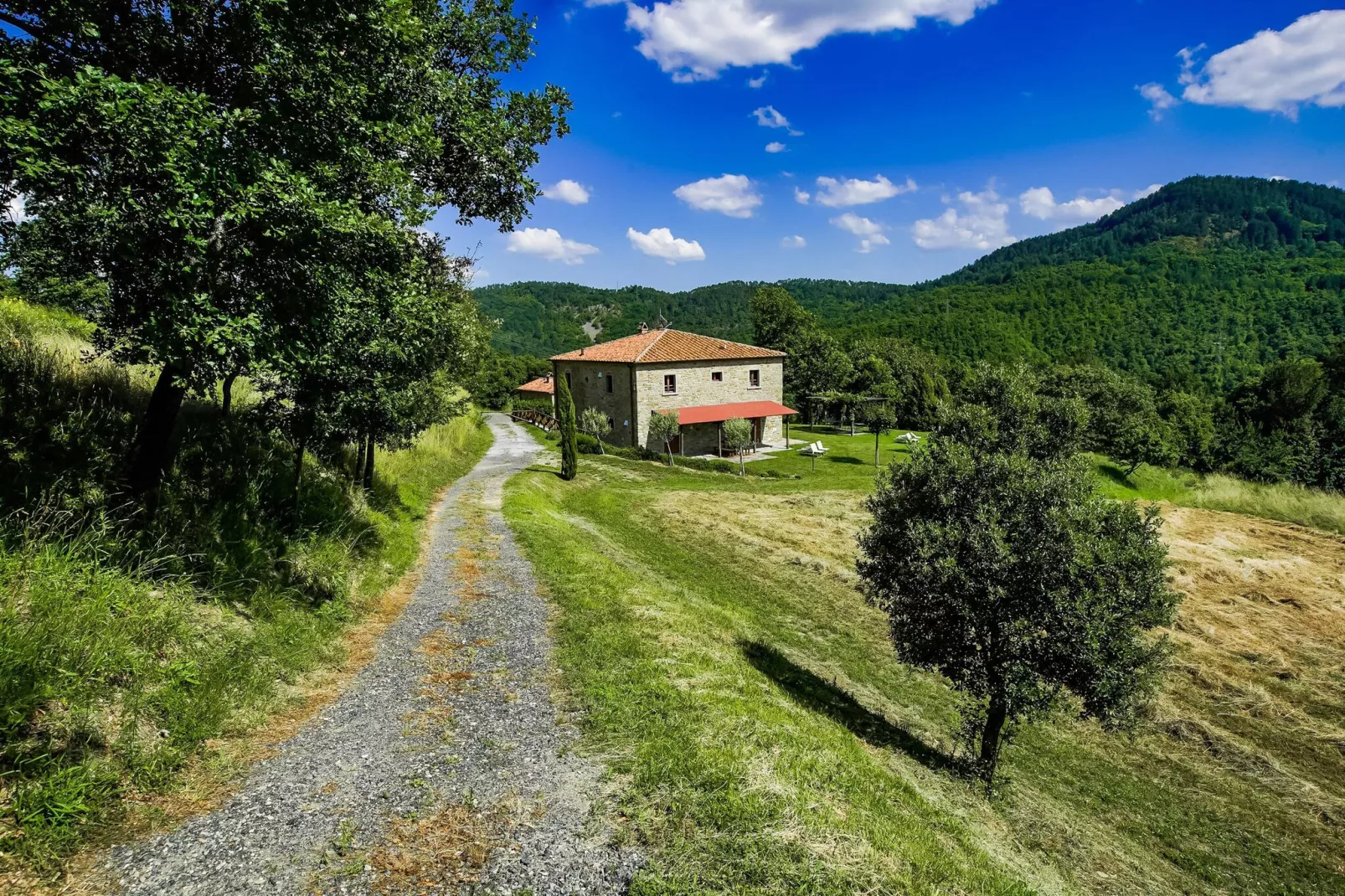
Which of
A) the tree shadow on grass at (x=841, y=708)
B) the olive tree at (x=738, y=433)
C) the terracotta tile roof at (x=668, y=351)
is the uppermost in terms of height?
the terracotta tile roof at (x=668, y=351)

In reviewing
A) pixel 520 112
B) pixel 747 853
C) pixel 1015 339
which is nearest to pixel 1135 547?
pixel 747 853

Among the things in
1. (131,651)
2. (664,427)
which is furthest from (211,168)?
(664,427)

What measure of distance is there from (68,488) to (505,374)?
80142mm

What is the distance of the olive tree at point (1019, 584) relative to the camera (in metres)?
8.07

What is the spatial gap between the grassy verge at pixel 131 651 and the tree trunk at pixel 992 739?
31.5ft

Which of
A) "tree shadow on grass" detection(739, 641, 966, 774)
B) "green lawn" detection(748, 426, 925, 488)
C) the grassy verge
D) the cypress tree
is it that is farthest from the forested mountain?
the grassy verge

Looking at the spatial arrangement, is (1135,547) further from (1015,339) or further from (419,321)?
(1015,339)

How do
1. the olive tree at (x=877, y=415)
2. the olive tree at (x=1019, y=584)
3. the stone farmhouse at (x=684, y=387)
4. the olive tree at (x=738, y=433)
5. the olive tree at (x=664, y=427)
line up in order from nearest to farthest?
the olive tree at (x=1019, y=584), the olive tree at (x=664, y=427), the olive tree at (x=738, y=433), the stone farmhouse at (x=684, y=387), the olive tree at (x=877, y=415)

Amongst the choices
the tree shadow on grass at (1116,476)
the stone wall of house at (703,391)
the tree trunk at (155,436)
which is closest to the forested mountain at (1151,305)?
the tree shadow on grass at (1116,476)

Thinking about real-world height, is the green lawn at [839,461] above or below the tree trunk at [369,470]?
below

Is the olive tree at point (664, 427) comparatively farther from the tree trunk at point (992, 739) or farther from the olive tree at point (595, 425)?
the tree trunk at point (992, 739)

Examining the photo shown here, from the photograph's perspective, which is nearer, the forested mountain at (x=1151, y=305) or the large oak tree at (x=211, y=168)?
the large oak tree at (x=211, y=168)

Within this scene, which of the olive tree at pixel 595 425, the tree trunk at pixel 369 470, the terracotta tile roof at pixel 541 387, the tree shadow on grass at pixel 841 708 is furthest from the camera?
the terracotta tile roof at pixel 541 387

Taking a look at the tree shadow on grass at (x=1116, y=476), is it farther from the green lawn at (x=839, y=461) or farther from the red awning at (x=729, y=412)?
the red awning at (x=729, y=412)
